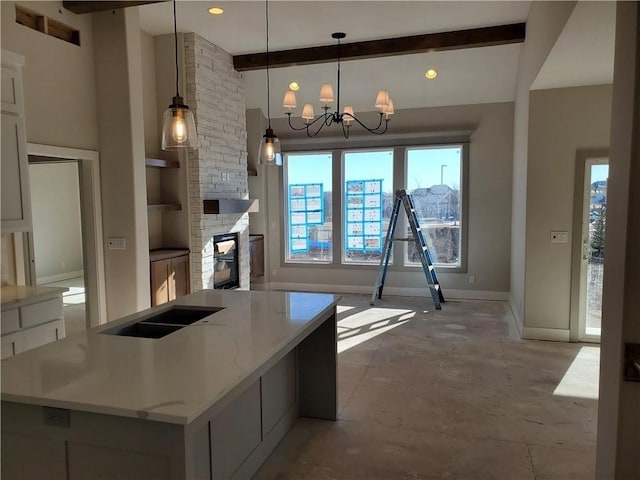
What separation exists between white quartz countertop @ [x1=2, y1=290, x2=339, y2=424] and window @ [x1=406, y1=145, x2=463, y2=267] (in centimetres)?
484

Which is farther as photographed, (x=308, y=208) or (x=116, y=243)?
(x=308, y=208)

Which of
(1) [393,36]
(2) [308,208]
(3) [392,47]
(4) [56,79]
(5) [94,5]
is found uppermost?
(1) [393,36]

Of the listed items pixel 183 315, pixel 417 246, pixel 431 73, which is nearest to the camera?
pixel 183 315

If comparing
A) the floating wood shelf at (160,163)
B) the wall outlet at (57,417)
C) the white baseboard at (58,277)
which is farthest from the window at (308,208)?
the wall outlet at (57,417)

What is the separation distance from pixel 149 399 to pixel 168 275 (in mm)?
3709

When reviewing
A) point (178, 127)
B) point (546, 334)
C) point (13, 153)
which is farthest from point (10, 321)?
point (546, 334)

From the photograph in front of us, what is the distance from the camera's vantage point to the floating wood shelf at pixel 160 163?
16.1 ft

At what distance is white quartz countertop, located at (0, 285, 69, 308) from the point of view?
9.83 ft

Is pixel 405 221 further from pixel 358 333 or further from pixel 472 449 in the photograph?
pixel 472 449

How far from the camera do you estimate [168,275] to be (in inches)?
198

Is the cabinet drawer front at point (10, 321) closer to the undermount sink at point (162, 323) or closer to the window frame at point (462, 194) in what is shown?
the undermount sink at point (162, 323)

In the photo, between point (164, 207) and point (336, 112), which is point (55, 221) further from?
point (336, 112)

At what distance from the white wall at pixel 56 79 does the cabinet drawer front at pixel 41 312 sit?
133 cm

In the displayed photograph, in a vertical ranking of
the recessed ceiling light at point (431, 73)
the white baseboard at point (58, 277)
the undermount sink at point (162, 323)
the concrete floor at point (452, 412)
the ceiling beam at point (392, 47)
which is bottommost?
the concrete floor at point (452, 412)
